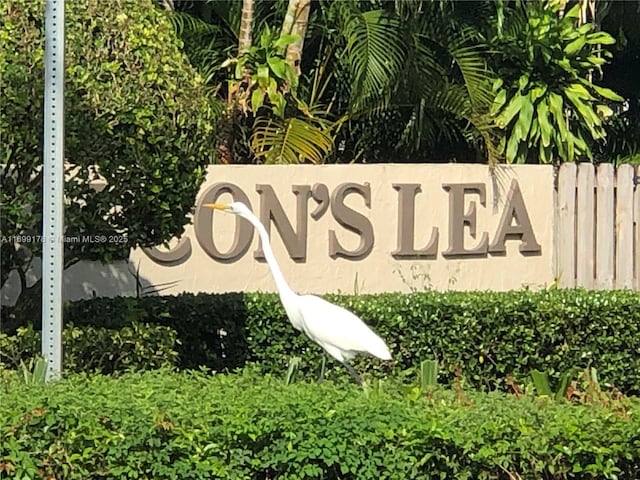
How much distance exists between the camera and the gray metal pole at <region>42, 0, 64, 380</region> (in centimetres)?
461

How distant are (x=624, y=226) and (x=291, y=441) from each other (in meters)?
6.75

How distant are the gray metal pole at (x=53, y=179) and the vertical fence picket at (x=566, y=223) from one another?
6.34 metres

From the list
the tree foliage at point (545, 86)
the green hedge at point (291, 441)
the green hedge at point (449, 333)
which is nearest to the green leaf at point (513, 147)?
the tree foliage at point (545, 86)

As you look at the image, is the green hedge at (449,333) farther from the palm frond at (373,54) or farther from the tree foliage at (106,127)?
the palm frond at (373,54)

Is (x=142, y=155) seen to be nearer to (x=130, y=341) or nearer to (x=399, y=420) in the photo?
(x=130, y=341)

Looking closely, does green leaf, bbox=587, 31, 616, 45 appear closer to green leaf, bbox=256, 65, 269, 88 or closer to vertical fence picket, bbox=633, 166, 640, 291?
vertical fence picket, bbox=633, 166, 640, 291

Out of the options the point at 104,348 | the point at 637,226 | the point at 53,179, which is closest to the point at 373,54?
the point at 637,226

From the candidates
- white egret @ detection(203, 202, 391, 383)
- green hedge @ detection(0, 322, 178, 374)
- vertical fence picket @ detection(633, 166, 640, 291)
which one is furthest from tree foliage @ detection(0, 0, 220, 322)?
vertical fence picket @ detection(633, 166, 640, 291)

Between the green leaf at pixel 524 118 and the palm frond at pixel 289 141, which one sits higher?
the green leaf at pixel 524 118

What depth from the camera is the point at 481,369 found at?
7.41m

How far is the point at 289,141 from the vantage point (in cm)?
983

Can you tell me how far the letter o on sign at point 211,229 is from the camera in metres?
8.90

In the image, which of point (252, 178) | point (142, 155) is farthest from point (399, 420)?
point (252, 178)

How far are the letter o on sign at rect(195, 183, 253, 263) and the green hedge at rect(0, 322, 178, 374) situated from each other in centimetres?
236
